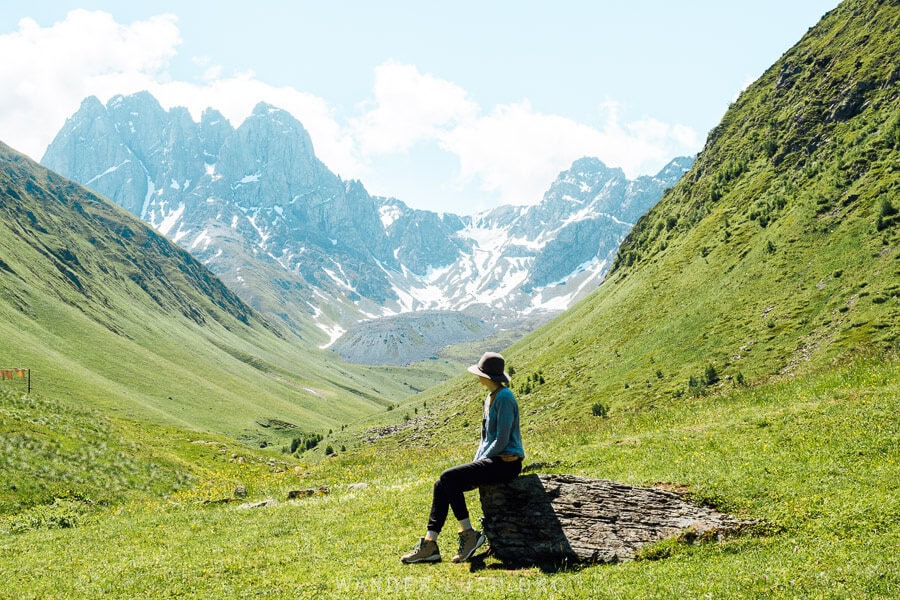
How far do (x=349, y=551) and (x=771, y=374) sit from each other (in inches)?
1536

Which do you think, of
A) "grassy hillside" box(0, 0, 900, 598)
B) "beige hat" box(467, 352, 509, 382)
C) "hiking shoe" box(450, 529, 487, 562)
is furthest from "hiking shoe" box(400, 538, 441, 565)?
"beige hat" box(467, 352, 509, 382)

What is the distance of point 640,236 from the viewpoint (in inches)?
5177

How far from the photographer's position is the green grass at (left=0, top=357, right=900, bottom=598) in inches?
477

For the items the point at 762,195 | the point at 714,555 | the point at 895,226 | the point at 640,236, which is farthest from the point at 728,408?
the point at 640,236

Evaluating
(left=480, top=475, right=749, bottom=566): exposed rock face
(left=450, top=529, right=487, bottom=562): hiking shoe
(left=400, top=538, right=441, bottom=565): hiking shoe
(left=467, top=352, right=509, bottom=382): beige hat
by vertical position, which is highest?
(left=467, top=352, right=509, bottom=382): beige hat

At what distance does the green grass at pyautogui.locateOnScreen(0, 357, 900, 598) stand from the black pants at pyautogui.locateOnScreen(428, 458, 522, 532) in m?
1.34

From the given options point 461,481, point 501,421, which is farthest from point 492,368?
point 461,481

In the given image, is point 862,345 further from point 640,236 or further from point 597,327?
point 640,236

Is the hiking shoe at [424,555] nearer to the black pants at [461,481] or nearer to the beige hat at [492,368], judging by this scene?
the black pants at [461,481]

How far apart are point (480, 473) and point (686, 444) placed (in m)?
11.6

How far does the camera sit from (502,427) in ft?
48.1

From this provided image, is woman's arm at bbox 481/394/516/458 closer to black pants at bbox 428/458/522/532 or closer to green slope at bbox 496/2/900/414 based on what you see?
black pants at bbox 428/458/522/532

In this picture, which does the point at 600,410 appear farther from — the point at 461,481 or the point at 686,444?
the point at 461,481

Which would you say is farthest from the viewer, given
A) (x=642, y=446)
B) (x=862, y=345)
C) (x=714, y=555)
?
(x=862, y=345)
